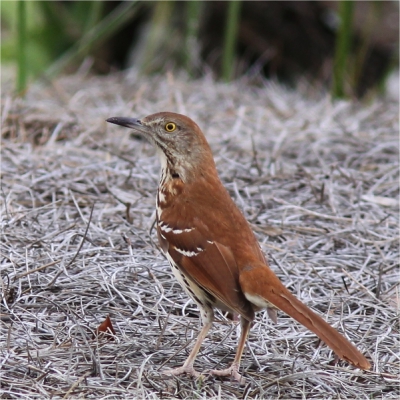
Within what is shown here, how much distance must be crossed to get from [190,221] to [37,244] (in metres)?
0.97

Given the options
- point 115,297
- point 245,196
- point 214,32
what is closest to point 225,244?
point 115,297

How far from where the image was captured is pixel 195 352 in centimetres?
320

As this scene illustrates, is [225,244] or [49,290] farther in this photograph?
[49,290]

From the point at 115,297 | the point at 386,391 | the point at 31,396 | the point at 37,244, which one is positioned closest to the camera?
the point at 31,396

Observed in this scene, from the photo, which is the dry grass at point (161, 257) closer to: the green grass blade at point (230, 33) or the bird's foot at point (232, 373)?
the bird's foot at point (232, 373)

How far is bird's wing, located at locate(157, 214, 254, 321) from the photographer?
311 centimetres

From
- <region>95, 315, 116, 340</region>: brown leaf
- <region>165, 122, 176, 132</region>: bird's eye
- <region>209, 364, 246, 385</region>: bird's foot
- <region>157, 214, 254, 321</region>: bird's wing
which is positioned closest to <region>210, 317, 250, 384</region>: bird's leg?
<region>209, 364, 246, 385</region>: bird's foot

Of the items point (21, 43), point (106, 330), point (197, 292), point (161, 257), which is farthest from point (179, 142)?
point (21, 43)

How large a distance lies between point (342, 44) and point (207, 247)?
4.32m

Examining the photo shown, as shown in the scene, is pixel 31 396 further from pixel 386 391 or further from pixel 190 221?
pixel 386 391

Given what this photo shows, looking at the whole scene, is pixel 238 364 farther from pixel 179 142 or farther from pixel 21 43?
pixel 21 43

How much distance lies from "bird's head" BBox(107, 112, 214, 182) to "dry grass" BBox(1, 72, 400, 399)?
1.58 feet

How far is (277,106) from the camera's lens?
23.1ft

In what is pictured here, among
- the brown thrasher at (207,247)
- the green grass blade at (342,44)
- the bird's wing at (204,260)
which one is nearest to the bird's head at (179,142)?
the brown thrasher at (207,247)
